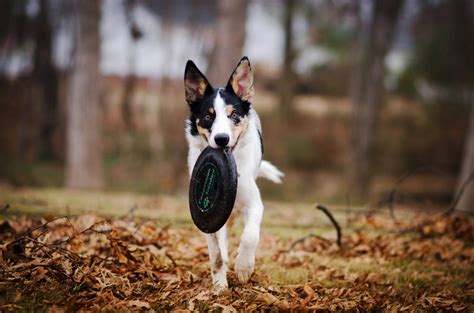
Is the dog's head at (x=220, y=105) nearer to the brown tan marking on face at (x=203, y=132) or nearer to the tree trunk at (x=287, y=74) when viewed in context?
the brown tan marking on face at (x=203, y=132)

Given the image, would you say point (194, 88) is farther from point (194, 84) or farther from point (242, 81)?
point (242, 81)

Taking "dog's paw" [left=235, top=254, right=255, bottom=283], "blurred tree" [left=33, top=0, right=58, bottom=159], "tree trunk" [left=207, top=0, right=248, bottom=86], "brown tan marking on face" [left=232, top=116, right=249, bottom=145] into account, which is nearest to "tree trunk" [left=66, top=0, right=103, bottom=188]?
"tree trunk" [left=207, top=0, right=248, bottom=86]

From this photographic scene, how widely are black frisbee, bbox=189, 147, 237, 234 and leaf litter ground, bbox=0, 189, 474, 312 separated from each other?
19.6 inches

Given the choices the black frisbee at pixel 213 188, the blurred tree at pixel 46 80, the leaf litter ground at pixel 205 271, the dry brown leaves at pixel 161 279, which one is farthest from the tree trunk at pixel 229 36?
the blurred tree at pixel 46 80

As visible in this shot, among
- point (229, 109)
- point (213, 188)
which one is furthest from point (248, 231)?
point (229, 109)

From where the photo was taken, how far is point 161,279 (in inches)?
168

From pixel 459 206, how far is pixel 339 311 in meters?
9.20

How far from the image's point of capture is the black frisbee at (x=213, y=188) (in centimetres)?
415

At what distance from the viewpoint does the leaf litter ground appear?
12.3ft

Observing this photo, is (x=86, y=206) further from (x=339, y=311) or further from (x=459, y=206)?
(x=459, y=206)

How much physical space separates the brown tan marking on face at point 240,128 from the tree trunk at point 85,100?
9167mm

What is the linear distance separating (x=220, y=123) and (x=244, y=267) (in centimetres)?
114

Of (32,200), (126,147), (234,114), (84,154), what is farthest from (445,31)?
(234,114)

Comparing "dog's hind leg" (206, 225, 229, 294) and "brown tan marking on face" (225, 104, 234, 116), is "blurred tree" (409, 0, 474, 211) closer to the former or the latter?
"brown tan marking on face" (225, 104, 234, 116)
